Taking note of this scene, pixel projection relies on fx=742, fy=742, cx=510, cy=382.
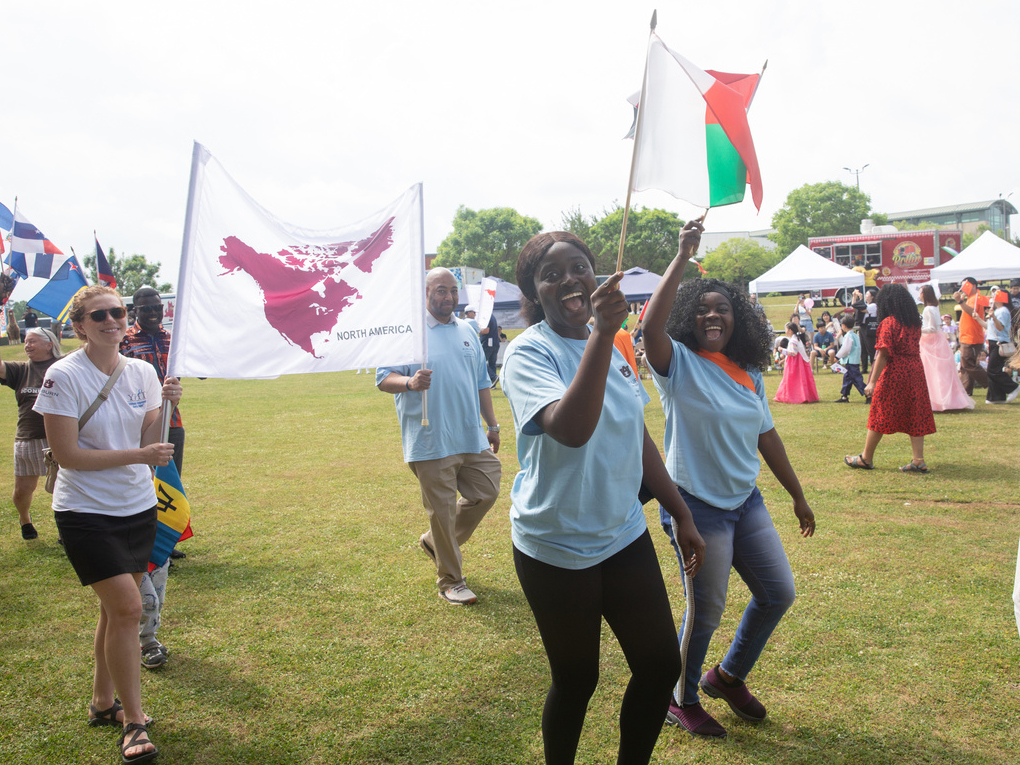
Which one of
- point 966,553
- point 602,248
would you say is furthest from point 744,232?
point 966,553

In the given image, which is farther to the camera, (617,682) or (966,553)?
(966,553)

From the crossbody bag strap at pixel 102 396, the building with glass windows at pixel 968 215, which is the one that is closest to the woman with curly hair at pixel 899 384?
the crossbody bag strap at pixel 102 396

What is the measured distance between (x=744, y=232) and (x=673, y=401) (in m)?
136

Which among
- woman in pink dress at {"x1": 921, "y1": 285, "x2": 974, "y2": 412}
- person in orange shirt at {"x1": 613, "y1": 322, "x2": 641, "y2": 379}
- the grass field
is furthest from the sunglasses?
woman in pink dress at {"x1": 921, "y1": 285, "x2": 974, "y2": 412}

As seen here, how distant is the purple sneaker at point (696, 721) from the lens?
3221 mm

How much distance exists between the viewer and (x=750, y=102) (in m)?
3.15

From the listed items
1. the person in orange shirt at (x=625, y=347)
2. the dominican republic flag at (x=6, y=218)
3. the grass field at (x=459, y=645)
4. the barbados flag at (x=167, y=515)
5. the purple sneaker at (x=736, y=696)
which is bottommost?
the grass field at (x=459, y=645)

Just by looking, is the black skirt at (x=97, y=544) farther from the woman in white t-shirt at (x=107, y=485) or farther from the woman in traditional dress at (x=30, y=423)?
the woman in traditional dress at (x=30, y=423)

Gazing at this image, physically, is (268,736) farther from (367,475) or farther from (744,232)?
(744,232)

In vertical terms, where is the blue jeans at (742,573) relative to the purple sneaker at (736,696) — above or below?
above

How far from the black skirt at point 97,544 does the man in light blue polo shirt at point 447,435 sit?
1.90 metres

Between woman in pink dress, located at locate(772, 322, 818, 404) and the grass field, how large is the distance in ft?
20.9

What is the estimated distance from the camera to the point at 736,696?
333cm

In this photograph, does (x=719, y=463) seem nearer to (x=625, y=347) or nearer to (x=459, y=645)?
(x=625, y=347)
